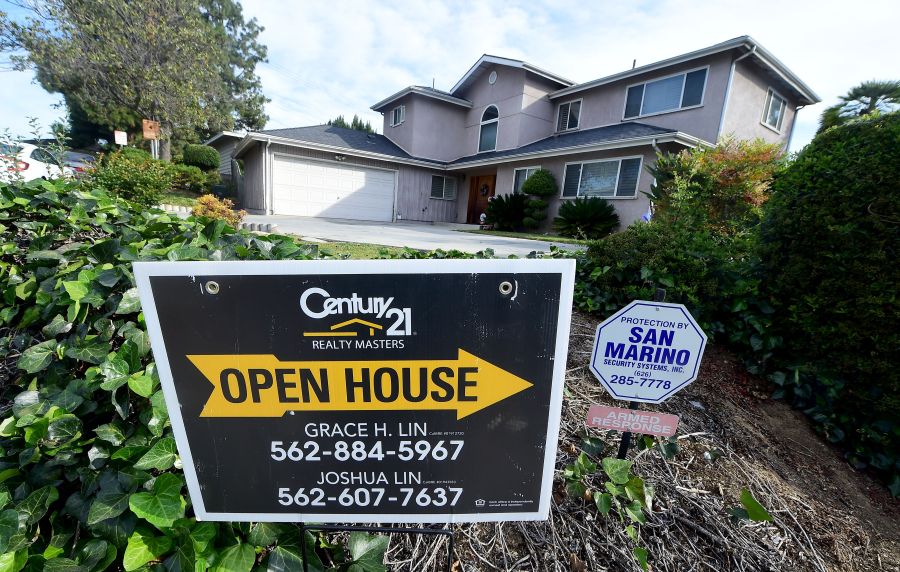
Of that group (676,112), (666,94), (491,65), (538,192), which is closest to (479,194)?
(538,192)

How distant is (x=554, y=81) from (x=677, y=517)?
669 inches

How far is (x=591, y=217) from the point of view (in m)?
11.5

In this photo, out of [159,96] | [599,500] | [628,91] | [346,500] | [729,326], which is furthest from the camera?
[159,96]

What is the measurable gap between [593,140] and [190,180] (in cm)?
1814

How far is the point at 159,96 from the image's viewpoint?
55.7 ft

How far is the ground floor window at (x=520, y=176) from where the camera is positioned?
14508 mm

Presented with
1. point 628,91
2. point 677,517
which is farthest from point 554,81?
point 677,517

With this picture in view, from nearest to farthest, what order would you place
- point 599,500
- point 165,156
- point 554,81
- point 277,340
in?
point 277,340 → point 599,500 → point 554,81 → point 165,156

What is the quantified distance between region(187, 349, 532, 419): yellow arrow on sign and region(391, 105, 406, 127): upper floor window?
62.6ft

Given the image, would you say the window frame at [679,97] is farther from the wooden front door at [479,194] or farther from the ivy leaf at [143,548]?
the ivy leaf at [143,548]

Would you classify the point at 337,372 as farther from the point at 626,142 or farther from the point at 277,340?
the point at 626,142

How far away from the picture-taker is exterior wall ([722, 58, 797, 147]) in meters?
11.1

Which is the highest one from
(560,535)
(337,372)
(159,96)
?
(159,96)

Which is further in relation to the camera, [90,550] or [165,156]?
[165,156]
